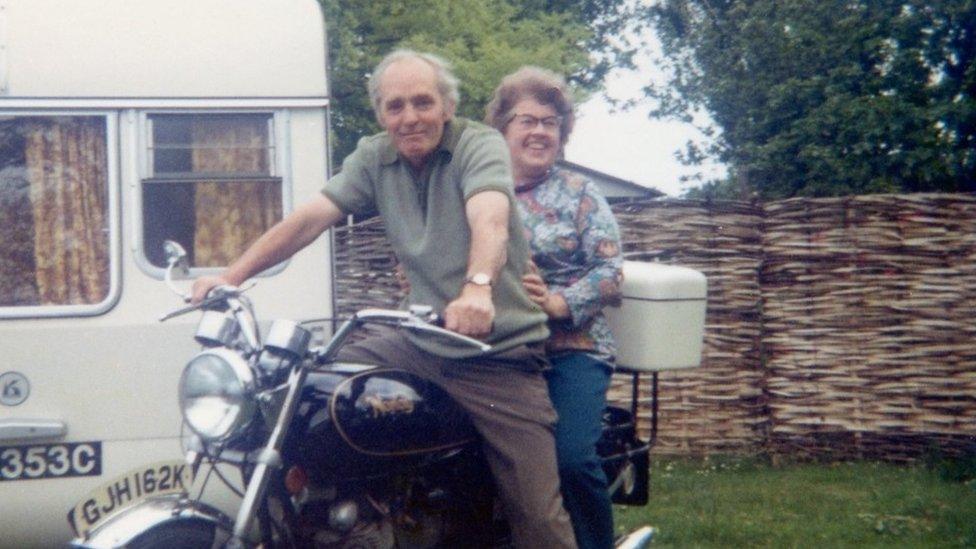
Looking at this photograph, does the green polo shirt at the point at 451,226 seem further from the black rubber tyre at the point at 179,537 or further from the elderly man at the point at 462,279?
the black rubber tyre at the point at 179,537

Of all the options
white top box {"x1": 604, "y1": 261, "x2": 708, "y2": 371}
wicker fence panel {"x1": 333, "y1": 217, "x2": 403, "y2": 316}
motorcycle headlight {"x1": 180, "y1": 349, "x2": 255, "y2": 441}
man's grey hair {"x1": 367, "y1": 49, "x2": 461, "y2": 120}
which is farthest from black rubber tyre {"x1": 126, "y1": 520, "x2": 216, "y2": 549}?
wicker fence panel {"x1": 333, "y1": 217, "x2": 403, "y2": 316}

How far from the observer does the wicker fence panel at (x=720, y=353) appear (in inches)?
380

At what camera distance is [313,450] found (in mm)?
3484

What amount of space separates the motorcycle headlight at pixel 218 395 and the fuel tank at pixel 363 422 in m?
0.23

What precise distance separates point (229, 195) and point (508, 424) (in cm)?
224

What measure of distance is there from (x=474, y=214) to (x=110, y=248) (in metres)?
2.37

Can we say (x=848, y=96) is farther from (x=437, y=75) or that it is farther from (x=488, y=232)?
(x=488, y=232)

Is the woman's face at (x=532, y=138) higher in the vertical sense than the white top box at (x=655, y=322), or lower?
higher

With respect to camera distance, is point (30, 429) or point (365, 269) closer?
point (30, 429)

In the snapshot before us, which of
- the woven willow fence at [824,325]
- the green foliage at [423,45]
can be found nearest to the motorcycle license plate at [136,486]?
the woven willow fence at [824,325]

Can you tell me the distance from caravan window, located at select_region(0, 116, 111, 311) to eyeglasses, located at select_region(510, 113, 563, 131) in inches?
72.5

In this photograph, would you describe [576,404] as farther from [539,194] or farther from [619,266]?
[539,194]

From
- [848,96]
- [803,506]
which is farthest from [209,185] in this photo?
[848,96]

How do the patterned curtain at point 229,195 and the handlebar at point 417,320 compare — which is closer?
the handlebar at point 417,320
